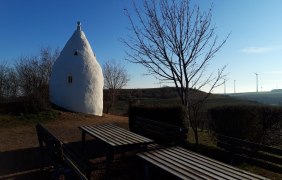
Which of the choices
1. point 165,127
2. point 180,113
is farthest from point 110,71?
point 165,127

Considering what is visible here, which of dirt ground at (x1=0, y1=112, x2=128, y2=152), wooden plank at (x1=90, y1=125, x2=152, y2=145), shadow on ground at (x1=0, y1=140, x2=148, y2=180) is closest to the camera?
wooden plank at (x1=90, y1=125, x2=152, y2=145)

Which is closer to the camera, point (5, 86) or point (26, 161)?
point (26, 161)

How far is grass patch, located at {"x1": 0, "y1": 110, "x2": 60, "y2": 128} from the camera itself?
1646 cm

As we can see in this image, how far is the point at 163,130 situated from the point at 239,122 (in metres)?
2.38

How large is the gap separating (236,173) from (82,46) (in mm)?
17697

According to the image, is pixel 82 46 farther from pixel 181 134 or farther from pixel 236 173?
pixel 236 173

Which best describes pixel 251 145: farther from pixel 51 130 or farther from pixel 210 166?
pixel 51 130

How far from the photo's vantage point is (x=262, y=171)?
770 centimetres

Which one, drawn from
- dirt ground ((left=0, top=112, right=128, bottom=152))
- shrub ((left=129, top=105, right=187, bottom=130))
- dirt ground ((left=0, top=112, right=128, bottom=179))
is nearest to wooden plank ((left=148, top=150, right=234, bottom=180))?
dirt ground ((left=0, top=112, right=128, bottom=179))

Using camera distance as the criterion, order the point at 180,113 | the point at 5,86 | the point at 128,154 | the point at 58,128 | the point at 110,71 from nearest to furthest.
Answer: the point at 128,154 < the point at 180,113 < the point at 58,128 < the point at 5,86 < the point at 110,71

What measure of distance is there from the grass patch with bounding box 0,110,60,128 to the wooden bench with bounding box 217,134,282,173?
38.8ft

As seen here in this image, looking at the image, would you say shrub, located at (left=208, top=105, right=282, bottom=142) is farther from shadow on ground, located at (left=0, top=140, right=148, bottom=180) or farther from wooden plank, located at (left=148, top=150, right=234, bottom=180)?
wooden plank, located at (left=148, top=150, right=234, bottom=180)

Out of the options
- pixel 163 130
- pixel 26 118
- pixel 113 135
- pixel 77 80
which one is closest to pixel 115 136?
pixel 113 135

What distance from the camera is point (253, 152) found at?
253 inches
